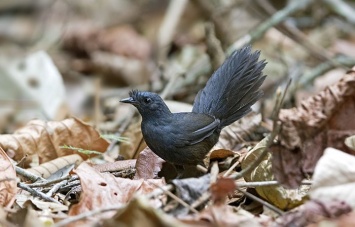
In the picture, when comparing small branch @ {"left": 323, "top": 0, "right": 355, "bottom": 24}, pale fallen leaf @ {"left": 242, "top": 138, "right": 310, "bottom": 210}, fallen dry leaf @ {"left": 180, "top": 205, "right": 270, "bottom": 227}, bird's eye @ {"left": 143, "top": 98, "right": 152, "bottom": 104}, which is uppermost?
small branch @ {"left": 323, "top": 0, "right": 355, "bottom": 24}

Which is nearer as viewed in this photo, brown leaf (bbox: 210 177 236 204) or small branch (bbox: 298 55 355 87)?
brown leaf (bbox: 210 177 236 204)

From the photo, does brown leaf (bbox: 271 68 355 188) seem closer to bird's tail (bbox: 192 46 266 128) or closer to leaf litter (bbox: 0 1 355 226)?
leaf litter (bbox: 0 1 355 226)

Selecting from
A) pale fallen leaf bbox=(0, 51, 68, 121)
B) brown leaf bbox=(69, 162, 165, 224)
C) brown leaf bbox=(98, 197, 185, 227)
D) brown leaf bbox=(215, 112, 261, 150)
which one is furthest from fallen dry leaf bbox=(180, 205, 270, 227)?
pale fallen leaf bbox=(0, 51, 68, 121)

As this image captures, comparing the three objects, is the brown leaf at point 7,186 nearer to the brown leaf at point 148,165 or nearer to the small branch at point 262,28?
the brown leaf at point 148,165

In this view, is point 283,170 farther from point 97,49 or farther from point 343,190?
point 97,49

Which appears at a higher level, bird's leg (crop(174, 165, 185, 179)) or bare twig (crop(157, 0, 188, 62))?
bird's leg (crop(174, 165, 185, 179))

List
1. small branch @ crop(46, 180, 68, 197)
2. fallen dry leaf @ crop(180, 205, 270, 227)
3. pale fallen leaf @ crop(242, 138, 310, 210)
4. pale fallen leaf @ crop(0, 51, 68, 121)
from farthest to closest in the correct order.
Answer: pale fallen leaf @ crop(0, 51, 68, 121) < small branch @ crop(46, 180, 68, 197) < pale fallen leaf @ crop(242, 138, 310, 210) < fallen dry leaf @ crop(180, 205, 270, 227)

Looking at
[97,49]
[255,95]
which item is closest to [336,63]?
[255,95]
